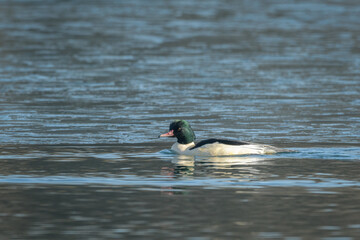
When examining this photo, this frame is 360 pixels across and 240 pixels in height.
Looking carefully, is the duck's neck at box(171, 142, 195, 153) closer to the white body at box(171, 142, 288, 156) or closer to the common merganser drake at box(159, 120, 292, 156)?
the common merganser drake at box(159, 120, 292, 156)

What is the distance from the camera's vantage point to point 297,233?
32.6 feet

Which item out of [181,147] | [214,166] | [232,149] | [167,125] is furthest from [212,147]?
[167,125]

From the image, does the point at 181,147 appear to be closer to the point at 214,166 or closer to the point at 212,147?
the point at 212,147

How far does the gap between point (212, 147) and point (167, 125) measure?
3.78m

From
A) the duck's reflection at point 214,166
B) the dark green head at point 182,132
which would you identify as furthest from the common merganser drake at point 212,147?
the duck's reflection at point 214,166

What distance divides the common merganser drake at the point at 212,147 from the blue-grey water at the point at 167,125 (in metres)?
0.17

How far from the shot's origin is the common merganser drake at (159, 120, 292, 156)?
15.7 meters

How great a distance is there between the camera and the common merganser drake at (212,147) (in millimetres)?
15672

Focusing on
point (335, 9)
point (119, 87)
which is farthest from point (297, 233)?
point (335, 9)

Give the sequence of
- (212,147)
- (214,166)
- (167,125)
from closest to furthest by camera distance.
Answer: (214,166) < (212,147) < (167,125)

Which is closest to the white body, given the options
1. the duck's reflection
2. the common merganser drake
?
the common merganser drake

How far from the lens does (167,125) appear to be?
19453 mm

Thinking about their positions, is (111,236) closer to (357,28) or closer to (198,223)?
(198,223)

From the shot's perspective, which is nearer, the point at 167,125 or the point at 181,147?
the point at 181,147
